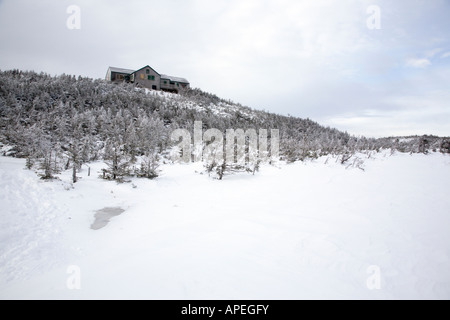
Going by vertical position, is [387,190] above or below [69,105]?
below

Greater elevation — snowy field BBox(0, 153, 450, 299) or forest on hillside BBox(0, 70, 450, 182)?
forest on hillside BBox(0, 70, 450, 182)

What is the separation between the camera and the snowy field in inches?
101

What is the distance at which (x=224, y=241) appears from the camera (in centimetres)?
367

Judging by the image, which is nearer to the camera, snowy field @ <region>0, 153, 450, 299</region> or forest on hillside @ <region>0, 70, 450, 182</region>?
snowy field @ <region>0, 153, 450, 299</region>

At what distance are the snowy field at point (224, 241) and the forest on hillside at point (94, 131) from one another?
73.9 inches

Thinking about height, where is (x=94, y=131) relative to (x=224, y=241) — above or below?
above

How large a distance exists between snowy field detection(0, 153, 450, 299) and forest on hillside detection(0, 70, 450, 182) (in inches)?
73.9

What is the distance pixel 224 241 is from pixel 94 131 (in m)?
13.6

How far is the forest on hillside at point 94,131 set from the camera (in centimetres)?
837

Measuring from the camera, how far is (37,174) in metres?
6.37

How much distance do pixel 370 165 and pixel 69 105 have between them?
70.0ft
